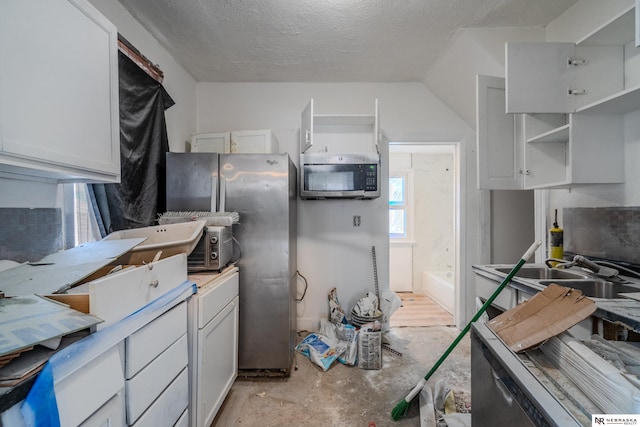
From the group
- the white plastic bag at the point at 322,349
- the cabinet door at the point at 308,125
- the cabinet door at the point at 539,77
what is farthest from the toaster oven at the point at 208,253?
the cabinet door at the point at 539,77

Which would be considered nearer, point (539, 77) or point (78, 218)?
point (78, 218)

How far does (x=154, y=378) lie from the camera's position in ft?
3.30

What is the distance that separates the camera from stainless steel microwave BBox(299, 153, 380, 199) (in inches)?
92.4

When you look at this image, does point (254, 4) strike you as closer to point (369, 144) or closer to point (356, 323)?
point (369, 144)

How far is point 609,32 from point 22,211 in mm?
2949

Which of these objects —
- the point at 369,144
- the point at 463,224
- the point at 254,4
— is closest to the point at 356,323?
the point at 463,224

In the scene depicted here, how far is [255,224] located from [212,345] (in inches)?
34.0

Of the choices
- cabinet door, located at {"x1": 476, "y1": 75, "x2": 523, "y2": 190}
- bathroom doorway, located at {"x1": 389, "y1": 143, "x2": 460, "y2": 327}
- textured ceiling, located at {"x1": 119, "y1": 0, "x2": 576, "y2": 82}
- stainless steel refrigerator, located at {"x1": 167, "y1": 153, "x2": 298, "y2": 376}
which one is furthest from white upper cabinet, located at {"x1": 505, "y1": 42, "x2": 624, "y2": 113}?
bathroom doorway, located at {"x1": 389, "y1": 143, "x2": 460, "y2": 327}

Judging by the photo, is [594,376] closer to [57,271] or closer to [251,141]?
[57,271]

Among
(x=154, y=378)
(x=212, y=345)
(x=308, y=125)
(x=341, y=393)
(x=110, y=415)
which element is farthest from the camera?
(x=308, y=125)

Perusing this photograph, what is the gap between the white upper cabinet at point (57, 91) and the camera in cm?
79

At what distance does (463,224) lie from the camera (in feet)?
8.95

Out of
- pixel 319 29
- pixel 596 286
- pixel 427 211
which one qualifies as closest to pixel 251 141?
pixel 319 29

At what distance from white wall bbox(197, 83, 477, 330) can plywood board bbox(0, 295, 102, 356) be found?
212 centimetres
